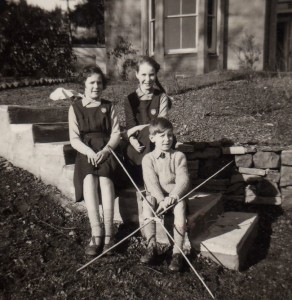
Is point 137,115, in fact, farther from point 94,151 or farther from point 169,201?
point 169,201

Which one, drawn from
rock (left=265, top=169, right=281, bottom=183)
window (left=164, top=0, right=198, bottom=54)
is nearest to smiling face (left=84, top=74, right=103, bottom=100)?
rock (left=265, top=169, right=281, bottom=183)

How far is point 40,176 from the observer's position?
13.7 ft

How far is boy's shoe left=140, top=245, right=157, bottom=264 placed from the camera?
3035 mm

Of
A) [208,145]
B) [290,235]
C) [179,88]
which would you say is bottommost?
[290,235]

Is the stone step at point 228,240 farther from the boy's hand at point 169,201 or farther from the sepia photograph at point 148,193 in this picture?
the boy's hand at point 169,201

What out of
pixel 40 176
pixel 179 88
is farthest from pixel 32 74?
pixel 40 176

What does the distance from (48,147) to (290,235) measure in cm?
258

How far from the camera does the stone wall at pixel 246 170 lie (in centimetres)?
424

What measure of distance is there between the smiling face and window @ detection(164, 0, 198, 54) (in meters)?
6.97

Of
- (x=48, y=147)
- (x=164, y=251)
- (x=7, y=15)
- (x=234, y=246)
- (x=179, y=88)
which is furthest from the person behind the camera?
(x=7, y=15)

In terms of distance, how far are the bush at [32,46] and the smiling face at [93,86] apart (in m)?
6.21

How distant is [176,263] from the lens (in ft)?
9.68

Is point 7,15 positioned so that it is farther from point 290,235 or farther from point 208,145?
point 290,235

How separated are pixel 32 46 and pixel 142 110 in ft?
21.0
